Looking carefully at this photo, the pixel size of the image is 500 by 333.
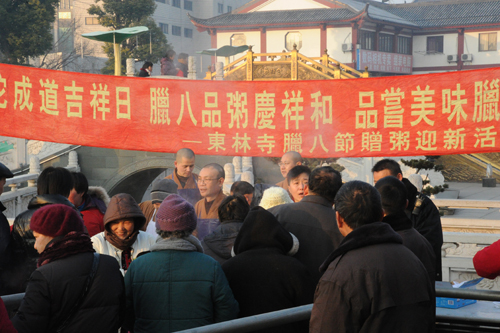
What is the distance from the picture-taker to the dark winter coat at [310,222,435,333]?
195 cm

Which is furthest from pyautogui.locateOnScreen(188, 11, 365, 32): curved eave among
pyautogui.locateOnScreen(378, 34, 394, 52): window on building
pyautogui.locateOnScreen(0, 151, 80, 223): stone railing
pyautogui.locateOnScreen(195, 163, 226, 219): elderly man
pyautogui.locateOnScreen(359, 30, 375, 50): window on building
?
pyautogui.locateOnScreen(195, 163, 226, 219): elderly man

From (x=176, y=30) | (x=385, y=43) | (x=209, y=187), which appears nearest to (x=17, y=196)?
(x=209, y=187)

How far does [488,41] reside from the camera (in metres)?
28.6

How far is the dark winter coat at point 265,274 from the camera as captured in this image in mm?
2598

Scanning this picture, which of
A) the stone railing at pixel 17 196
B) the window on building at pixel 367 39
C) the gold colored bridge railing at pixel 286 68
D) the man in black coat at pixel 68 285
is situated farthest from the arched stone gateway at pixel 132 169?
the window on building at pixel 367 39

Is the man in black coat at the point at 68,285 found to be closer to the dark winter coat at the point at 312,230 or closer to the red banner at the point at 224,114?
the dark winter coat at the point at 312,230

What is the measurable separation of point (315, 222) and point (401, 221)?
0.49 metres

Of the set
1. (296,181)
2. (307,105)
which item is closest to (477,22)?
(307,105)

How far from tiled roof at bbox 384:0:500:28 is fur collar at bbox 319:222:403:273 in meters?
29.5

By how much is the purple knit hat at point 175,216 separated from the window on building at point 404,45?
28.6 meters

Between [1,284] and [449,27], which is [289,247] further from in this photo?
[449,27]

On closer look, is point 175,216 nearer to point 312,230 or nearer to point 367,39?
point 312,230

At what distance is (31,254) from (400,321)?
2.09m

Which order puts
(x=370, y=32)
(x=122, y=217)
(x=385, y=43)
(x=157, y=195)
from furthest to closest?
(x=385, y=43) < (x=370, y=32) < (x=157, y=195) < (x=122, y=217)
